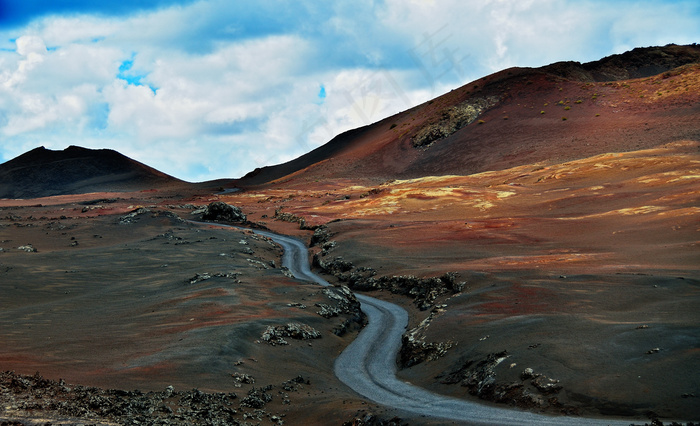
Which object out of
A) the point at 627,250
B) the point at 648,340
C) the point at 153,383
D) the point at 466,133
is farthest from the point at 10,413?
the point at 466,133

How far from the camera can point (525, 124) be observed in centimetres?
14088

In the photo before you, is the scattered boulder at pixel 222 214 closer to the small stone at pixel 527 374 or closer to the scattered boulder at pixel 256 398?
the scattered boulder at pixel 256 398

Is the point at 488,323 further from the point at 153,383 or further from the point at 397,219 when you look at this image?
the point at 397,219

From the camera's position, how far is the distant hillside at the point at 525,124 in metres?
118

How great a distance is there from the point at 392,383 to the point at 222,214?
68697 millimetres

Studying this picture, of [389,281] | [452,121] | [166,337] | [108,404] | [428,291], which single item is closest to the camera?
[108,404]

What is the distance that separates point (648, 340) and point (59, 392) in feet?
68.7

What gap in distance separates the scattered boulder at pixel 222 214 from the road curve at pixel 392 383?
1879 inches

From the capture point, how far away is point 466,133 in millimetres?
150125

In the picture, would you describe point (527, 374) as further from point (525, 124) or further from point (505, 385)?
point (525, 124)

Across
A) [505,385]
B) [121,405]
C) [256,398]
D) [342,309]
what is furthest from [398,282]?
[121,405]

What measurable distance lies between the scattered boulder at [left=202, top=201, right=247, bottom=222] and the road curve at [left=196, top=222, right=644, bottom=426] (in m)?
47.7

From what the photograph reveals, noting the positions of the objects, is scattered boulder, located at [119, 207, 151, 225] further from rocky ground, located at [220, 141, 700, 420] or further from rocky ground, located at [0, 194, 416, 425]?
rocky ground, located at [220, 141, 700, 420]

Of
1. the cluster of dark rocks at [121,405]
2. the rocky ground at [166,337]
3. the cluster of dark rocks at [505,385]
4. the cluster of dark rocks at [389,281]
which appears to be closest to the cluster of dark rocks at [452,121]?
the cluster of dark rocks at [389,281]
